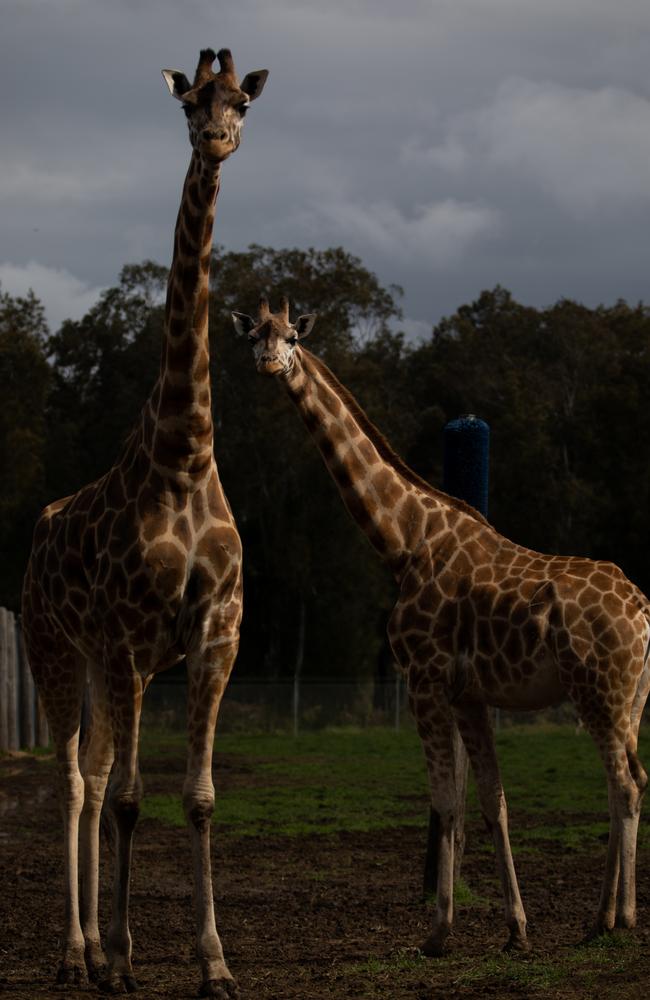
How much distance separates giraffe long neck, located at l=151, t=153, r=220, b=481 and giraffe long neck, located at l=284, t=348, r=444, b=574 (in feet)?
5.54

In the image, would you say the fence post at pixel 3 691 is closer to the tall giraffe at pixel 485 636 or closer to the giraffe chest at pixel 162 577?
the tall giraffe at pixel 485 636

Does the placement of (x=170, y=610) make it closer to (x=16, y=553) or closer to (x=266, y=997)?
(x=266, y=997)

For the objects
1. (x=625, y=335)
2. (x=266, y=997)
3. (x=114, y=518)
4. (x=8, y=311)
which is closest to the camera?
Answer: (x=266, y=997)

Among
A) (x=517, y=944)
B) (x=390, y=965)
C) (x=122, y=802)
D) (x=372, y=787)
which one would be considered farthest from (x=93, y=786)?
(x=372, y=787)

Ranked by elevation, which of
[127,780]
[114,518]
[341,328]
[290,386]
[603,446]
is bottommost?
[127,780]

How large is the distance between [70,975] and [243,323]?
15.0ft

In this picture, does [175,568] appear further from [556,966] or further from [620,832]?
[620,832]

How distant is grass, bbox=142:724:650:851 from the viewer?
14.6 metres

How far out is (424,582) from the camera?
28.9ft

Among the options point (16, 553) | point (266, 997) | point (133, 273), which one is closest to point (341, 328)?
point (133, 273)

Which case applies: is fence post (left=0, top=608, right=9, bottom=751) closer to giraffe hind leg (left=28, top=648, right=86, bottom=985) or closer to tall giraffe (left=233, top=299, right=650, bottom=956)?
giraffe hind leg (left=28, top=648, right=86, bottom=985)

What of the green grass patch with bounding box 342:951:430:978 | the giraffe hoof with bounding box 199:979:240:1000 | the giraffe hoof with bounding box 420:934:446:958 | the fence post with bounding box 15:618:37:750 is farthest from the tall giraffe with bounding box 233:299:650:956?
Answer: the fence post with bounding box 15:618:37:750

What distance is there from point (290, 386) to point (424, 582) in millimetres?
1559

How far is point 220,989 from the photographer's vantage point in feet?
22.4
